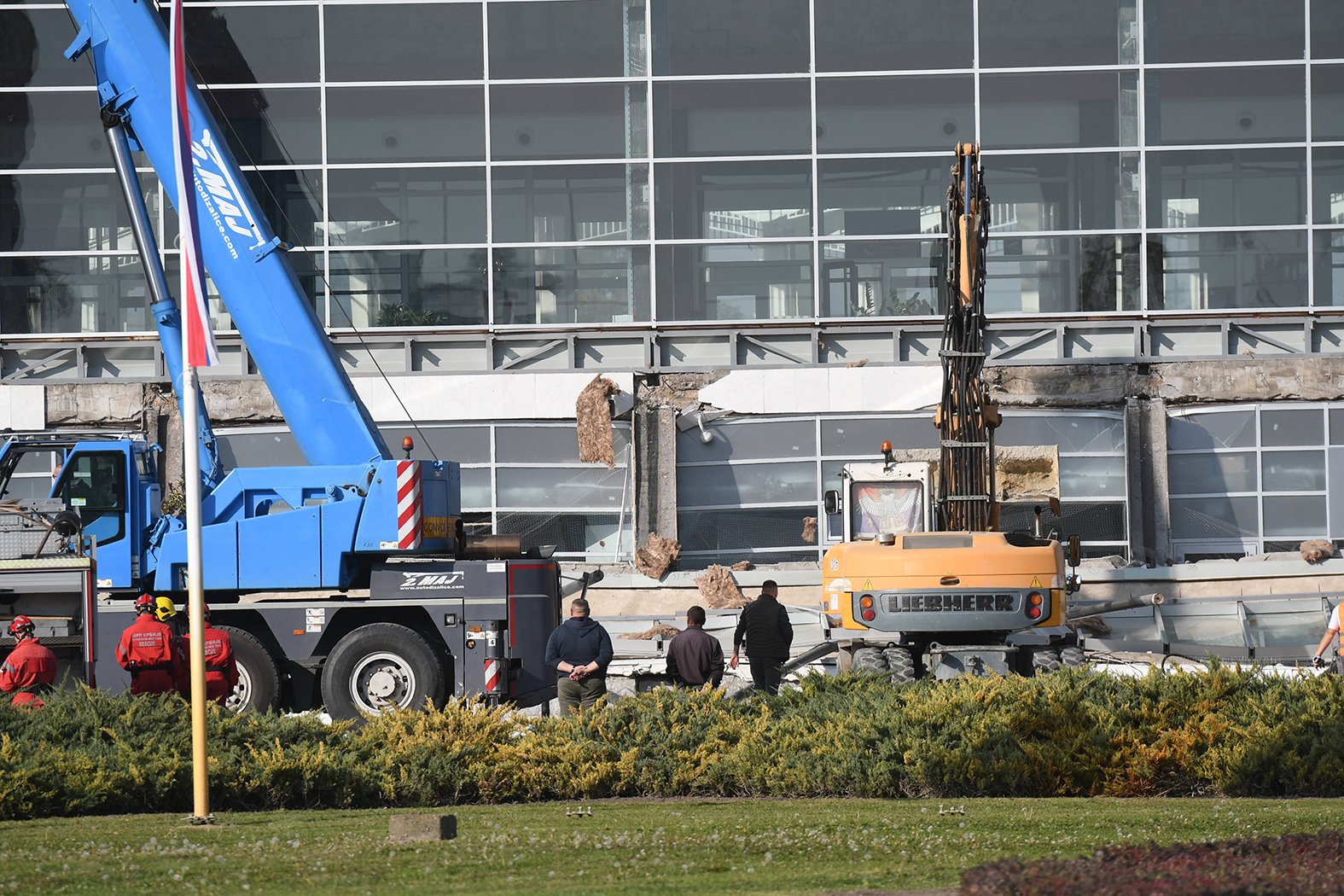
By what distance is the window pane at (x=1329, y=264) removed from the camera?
24.6 metres

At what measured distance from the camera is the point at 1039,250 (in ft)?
81.5

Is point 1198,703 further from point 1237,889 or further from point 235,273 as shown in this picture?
point 235,273

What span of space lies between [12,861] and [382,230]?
18.0 metres

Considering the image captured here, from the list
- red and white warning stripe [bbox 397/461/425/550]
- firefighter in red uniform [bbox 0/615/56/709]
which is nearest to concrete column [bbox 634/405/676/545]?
red and white warning stripe [bbox 397/461/425/550]

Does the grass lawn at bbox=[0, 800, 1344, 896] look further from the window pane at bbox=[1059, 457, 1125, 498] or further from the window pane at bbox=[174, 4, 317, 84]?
the window pane at bbox=[174, 4, 317, 84]

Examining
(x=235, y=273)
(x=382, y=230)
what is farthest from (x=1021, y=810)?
(x=382, y=230)

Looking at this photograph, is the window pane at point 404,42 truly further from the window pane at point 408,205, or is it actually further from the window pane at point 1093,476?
the window pane at point 1093,476

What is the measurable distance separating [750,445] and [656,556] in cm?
223

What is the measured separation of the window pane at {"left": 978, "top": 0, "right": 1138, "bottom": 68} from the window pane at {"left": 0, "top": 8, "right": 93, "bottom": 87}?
13543mm

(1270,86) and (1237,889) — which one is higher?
(1270,86)

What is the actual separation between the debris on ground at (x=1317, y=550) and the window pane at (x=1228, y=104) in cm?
628

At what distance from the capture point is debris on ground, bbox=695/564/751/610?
23.0m

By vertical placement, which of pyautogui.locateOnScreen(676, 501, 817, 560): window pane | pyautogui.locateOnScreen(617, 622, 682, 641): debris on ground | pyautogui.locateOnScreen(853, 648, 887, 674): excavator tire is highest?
pyautogui.locateOnScreen(676, 501, 817, 560): window pane

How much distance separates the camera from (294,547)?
15.8 metres
